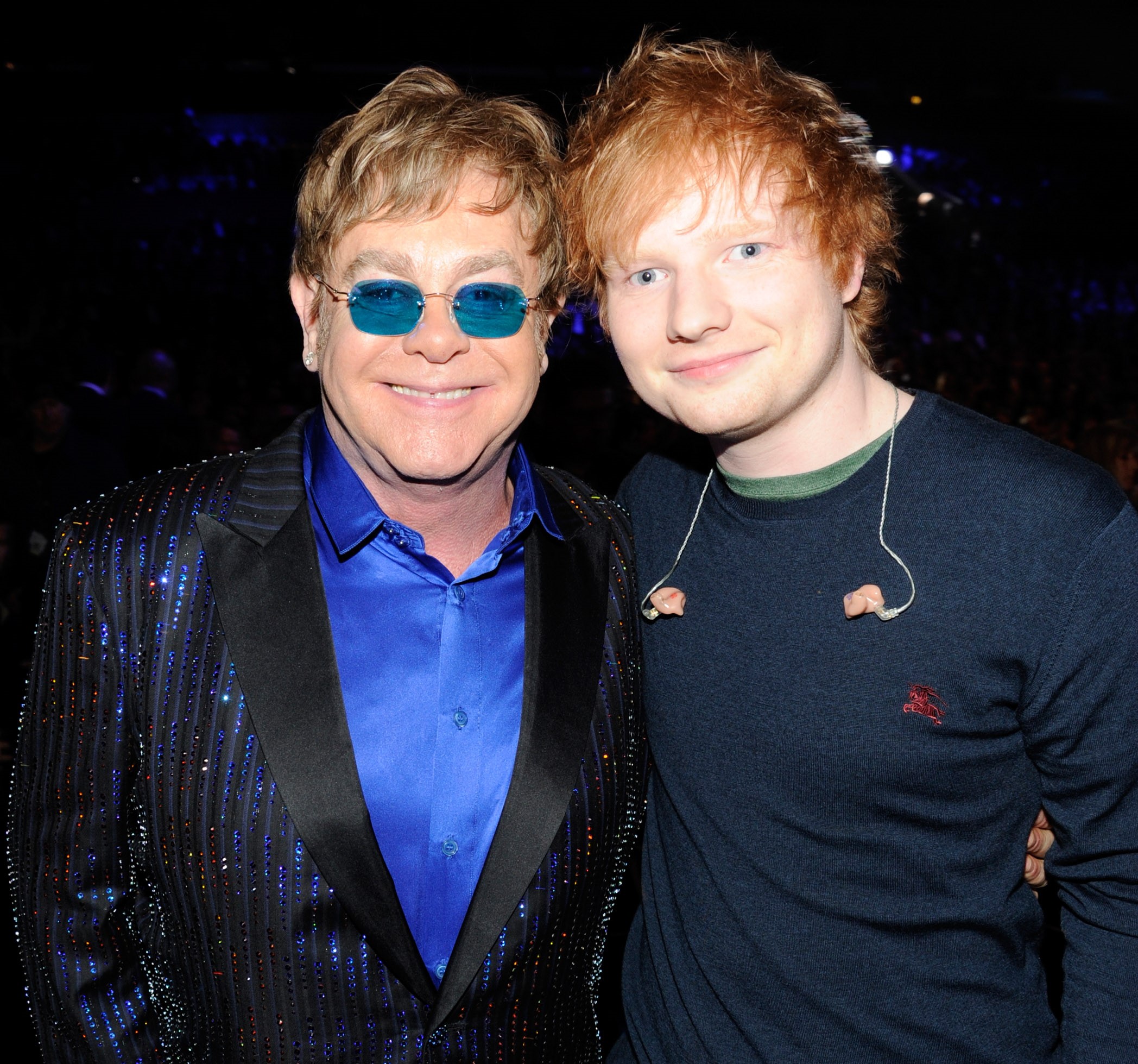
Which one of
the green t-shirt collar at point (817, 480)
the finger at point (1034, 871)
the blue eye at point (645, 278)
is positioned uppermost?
the blue eye at point (645, 278)

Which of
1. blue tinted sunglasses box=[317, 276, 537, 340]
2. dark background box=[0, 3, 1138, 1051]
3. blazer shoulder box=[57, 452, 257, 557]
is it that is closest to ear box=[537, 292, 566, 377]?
blue tinted sunglasses box=[317, 276, 537, 340]

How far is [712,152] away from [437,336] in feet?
1.67

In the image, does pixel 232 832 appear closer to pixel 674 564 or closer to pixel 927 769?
pixel 674 564

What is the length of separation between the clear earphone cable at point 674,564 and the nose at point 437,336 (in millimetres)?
503

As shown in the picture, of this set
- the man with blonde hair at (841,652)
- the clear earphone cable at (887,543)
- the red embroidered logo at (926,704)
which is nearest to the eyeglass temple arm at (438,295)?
the man with blonde hair at (841,652)

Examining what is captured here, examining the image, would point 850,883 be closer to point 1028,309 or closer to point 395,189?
point 395,189

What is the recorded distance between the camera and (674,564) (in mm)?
1849

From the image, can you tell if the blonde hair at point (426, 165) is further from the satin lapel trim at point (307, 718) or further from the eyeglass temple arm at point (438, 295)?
the satin lapel trim at point (307, 718)

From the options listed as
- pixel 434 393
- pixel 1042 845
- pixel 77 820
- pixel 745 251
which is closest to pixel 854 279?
pixel 745 251

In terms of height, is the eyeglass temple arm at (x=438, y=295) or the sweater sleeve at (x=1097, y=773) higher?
the eyeglass temple arm at (x=438, y=295)

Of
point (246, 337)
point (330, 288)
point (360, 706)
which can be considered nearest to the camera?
point (360, 706)

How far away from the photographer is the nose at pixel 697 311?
62.8 inches

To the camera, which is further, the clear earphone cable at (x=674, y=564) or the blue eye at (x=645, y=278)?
the clear earphone cable at (x=674, y=564)

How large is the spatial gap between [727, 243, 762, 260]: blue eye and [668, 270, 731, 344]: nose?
0.06 meters
